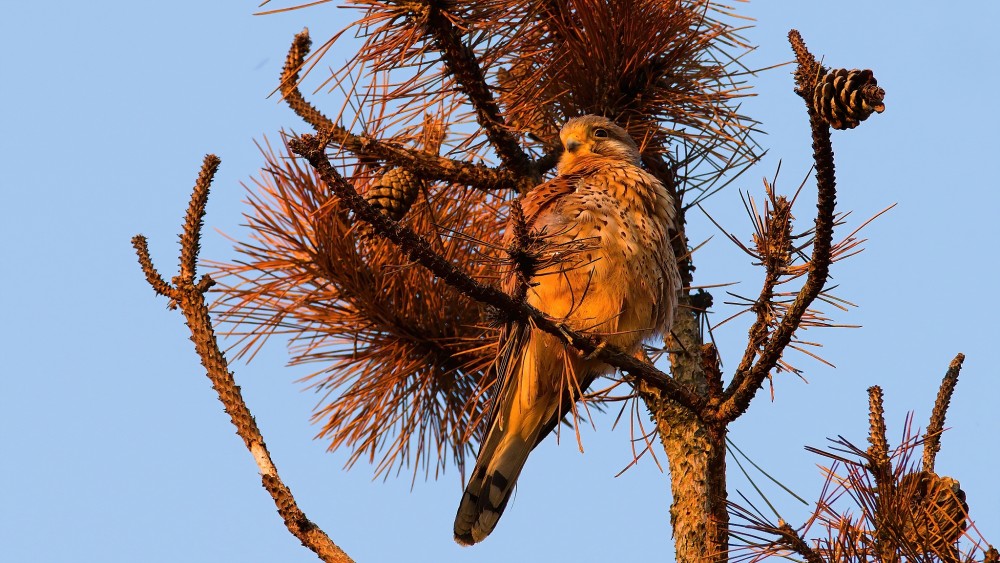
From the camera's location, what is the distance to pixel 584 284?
139 inches

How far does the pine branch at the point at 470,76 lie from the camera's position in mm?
3027

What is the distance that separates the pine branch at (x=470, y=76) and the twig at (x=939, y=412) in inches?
61.1

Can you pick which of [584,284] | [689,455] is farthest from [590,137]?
[689,455]

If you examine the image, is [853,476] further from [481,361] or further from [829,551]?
[481,361]

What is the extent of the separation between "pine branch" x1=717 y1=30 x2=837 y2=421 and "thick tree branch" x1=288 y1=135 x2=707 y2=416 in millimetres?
117

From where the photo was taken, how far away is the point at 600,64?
3.46 meters

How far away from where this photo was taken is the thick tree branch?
66.5 inches

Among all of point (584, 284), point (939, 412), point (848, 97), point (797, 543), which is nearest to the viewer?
point (848, 97)

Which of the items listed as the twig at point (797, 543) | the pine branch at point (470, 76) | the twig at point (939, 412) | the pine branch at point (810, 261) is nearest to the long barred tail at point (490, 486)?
the pine branch at point (470, 76)

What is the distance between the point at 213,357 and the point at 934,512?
165 centimetres

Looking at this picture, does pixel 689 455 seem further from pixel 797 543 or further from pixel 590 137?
pixel 590 137

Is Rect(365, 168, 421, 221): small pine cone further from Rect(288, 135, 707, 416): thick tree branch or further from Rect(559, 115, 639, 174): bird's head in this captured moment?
Rect(288, 135, 707, 416): thick tree branch

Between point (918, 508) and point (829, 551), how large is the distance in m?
0.22

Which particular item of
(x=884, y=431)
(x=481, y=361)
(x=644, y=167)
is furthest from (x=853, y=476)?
(x=644, y=167)
